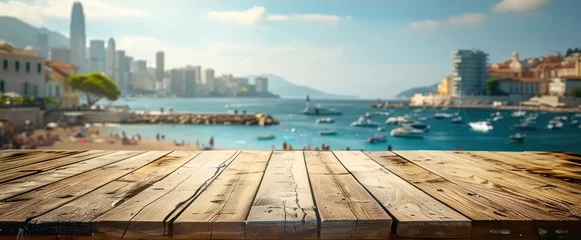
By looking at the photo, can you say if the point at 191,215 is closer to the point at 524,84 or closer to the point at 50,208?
the point at 50,208

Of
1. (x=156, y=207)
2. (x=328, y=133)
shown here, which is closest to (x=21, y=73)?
(x=328, y=133)

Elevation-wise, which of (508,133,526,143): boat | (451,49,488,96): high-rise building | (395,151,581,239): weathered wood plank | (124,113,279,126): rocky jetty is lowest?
(508,133,526,143): boat

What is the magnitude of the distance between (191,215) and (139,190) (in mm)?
486

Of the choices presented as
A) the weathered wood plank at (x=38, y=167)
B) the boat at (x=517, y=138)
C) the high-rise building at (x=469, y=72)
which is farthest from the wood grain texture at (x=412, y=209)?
the high-rise building at (x=469, y=72)

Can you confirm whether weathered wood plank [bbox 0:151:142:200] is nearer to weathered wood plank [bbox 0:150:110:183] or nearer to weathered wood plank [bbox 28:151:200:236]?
weathered wood plank [bbox 0:150:110:183]

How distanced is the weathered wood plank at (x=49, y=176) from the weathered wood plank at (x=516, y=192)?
166cm

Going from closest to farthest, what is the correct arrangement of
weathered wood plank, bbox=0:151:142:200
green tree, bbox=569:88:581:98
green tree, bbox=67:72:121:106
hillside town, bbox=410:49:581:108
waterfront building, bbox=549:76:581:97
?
weathered wood plank, bbox=0:151:142:200, green tree, bbox=67:72:121:106, green tree, bbox=569:88:581:98, waterfront building, bbox=549:76:581:97, hillside town, bbox=410:49:581:108

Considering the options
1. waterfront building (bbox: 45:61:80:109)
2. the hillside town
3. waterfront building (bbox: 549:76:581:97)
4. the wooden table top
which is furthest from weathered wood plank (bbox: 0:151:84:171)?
the hillside town

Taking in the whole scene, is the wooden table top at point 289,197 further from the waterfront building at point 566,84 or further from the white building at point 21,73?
the waterfront building at point 566,84

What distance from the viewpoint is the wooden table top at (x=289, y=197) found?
1279 millimetres

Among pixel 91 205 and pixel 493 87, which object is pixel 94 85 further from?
pixel 493 87

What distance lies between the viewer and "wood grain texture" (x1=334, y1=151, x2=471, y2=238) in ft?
4.24

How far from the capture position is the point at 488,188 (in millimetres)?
1828

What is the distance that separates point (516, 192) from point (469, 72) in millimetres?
140602
